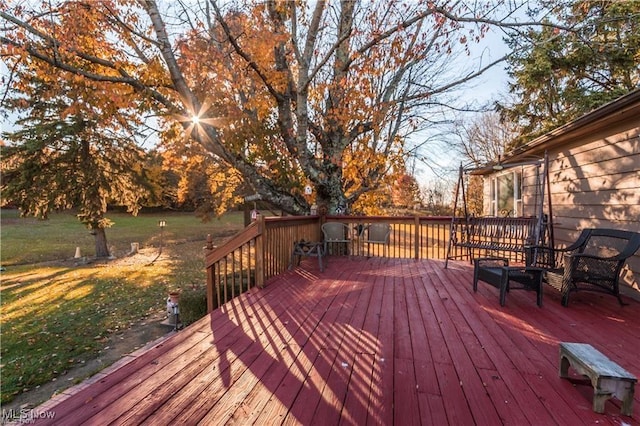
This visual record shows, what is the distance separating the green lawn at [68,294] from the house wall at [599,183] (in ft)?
25.2

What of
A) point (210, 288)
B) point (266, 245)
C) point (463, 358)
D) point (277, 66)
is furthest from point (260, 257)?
point (277, 66)

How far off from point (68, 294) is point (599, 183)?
39.3 ft

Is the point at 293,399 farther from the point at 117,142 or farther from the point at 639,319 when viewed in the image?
the point at 117,142

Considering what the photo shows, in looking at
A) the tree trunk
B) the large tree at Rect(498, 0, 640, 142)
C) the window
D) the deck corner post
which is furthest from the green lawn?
the large tree at Rect(498, 0, 640, 142)

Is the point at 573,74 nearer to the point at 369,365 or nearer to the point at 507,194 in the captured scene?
the point at 507,194

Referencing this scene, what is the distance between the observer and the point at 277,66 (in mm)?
6219

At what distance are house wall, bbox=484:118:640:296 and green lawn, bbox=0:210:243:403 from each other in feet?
25.2

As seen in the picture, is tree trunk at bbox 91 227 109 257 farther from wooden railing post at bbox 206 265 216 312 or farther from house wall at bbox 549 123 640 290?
house wall at bbox 549 123 640 290

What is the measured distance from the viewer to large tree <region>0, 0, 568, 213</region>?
5262 mm

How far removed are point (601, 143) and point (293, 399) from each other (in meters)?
5.07

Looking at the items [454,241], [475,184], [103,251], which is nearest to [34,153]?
[103,251]

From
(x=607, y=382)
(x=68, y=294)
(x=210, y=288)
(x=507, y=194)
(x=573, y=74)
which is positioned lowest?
(x=68, y=294)

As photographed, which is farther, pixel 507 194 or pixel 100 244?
pixel 100 244

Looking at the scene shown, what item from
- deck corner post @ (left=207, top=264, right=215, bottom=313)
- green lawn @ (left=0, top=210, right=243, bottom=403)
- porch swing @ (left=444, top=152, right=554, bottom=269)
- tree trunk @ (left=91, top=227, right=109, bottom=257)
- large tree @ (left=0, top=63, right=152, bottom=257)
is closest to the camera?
deck corner post @ (left=207, top=264, right=215, bottom=313)
